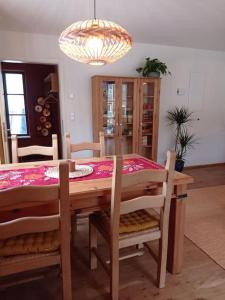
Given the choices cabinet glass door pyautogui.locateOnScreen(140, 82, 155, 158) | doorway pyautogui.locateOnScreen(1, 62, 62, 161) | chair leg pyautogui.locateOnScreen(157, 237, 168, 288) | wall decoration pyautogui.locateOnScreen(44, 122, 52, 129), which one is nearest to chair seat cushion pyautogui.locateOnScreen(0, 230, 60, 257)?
chair leg pyautogui.locateOnScreen(157, 237, 168, 288)

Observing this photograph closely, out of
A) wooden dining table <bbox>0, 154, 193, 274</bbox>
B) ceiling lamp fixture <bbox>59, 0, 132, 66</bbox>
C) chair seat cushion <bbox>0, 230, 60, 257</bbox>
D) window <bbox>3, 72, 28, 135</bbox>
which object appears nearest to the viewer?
chair seat cushion <bbox>0, 230, 60, 257</bbox>

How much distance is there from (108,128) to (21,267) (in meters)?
2.71

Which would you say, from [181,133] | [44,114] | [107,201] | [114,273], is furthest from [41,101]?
[114,273]

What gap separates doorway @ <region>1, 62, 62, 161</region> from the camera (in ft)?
16.9

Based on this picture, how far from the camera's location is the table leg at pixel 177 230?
161 centimetres

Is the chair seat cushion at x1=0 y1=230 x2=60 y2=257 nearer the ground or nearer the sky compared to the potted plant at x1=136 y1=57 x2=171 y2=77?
nearer the ground

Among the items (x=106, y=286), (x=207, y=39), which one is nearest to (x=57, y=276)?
(x=106, y=286)

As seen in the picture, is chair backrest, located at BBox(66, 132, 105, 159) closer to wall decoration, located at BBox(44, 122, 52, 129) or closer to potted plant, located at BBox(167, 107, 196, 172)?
potted plant, located at BBox(167, 107, 196, 172)

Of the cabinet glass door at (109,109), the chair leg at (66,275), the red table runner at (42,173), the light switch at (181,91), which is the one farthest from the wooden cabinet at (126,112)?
the chair leg at (66,275)

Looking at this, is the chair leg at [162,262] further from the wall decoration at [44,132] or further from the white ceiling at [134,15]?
the wall decoration at [44,132]

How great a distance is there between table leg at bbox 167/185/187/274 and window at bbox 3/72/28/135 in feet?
Result: 14.8

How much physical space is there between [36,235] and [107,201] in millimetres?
478

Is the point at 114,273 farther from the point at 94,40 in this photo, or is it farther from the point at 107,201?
the point at 94,40

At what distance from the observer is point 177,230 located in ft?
5.48
